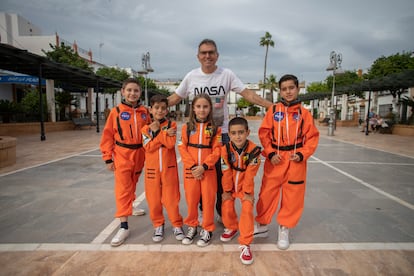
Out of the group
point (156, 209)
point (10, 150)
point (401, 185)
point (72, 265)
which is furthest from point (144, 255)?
point (10, 150)

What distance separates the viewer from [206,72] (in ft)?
9.77

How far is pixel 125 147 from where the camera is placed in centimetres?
285

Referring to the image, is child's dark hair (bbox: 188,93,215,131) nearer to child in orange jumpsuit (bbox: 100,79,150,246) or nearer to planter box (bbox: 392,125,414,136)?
child in orange jumpsuit (bbox: 100,79,150,246)

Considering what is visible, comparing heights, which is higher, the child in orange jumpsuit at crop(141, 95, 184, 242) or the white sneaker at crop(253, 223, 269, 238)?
the child in orange jumpsuit at crop(141, 95, 184, 242)

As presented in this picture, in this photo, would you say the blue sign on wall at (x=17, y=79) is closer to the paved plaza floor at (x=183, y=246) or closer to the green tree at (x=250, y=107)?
the paved plaza floor at (x=183, y=246)

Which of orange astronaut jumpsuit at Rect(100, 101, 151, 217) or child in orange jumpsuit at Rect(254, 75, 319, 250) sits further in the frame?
orange astronaut jumpsuit at Rect(100, 101, 151, 217)

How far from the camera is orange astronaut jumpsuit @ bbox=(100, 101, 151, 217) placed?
279 centimetres

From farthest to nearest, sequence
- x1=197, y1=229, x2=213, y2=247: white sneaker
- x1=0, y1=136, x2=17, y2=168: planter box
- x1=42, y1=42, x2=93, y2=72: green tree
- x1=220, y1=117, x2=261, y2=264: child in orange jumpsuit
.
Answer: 1. x1=42, y1=42, x2=93, y2=72: green tree
2. x1=0, y1=136, x2=17, y2=168: planter box
3. x1=197, y1=229, x2=213, y2=247: white sneaker
4. x1=220, y1=117, x2=261, y2=264: child in orange jumpsuit

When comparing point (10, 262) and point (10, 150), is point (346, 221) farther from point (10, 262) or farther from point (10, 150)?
point (10, 150)

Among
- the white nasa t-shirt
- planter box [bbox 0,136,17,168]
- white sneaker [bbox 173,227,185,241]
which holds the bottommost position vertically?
white sneaker [bbox 173,227,185,241]

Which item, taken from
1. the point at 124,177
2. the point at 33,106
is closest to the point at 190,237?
the point at 124,177

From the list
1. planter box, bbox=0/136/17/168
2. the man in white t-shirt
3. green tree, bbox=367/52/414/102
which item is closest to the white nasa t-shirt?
the man in white t-shirt

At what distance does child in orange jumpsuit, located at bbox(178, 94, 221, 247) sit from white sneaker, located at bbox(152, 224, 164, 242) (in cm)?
28

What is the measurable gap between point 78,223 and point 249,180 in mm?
2344
